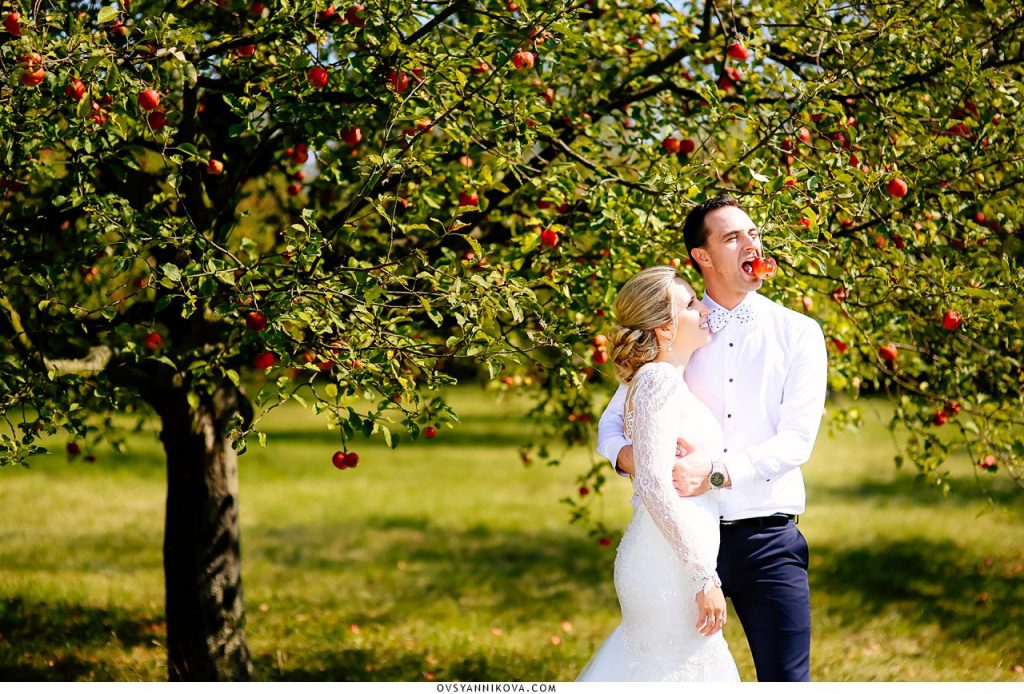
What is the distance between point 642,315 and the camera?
3.60m

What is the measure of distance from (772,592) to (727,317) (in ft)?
3.30

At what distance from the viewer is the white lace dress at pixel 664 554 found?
11.2ft

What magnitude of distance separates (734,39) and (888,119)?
93cm

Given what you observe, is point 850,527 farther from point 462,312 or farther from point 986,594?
point 462,312

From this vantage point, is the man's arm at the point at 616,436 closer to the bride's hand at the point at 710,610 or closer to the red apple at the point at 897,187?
the bride's hand at the point at 710,610

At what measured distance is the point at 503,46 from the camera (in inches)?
152

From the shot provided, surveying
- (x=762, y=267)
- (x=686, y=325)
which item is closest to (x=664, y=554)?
(x=686, y=325)

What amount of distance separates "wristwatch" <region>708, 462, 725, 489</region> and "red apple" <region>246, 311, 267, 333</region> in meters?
1.87

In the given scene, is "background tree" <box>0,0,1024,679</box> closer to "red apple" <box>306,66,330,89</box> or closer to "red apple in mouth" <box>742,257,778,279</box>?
"red apple" <box>306,66,330,89</box>

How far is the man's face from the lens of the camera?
3.69 meters

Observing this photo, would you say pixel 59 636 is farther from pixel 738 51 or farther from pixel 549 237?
pixel 738 51

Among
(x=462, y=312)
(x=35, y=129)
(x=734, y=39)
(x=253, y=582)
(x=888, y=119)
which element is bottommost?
(x=253, y=582)

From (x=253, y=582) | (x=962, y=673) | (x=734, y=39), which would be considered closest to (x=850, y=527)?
(x=962, y=673)

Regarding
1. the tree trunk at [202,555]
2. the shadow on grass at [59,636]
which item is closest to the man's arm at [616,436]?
the tree trunk at [202,555]
